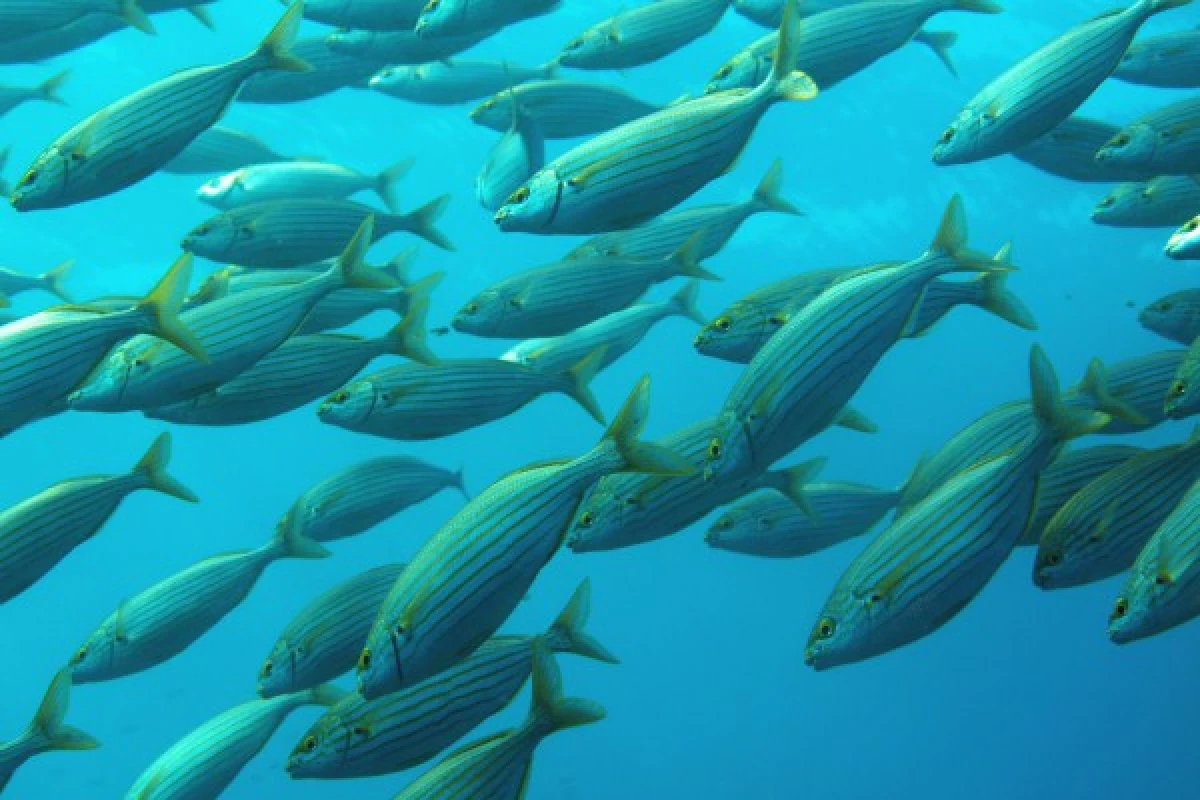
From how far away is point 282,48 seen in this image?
161 inches

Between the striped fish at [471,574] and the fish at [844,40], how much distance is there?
2.34m

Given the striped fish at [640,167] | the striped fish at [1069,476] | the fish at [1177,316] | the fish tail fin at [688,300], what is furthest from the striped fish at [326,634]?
the fish at [1177,316]

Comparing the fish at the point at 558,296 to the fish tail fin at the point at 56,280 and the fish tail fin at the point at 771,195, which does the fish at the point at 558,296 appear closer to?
the fish tail fin at the point at 771,195

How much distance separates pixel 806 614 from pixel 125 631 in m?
46.4

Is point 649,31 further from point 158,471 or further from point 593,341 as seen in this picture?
point 158,471

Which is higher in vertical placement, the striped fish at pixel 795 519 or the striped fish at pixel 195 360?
the striped fish at pixel 195 360

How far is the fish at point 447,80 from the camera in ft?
23.1

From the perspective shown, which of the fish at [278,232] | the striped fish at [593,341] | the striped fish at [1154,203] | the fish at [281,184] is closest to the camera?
the fish at [278,232]

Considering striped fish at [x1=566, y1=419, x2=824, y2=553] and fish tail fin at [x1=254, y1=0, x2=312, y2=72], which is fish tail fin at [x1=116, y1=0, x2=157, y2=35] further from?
striped fish at [x1=566, y1=419, x2=824, y2=553]

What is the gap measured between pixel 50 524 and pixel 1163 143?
4.58 m

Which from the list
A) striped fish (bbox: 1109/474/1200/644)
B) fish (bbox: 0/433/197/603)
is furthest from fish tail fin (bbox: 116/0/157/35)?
striped fish (bbox: 1109/474/1200/644)

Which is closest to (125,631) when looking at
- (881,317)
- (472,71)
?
(881,317)

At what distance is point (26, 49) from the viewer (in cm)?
511

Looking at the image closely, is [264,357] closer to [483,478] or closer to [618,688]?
[483,478]
